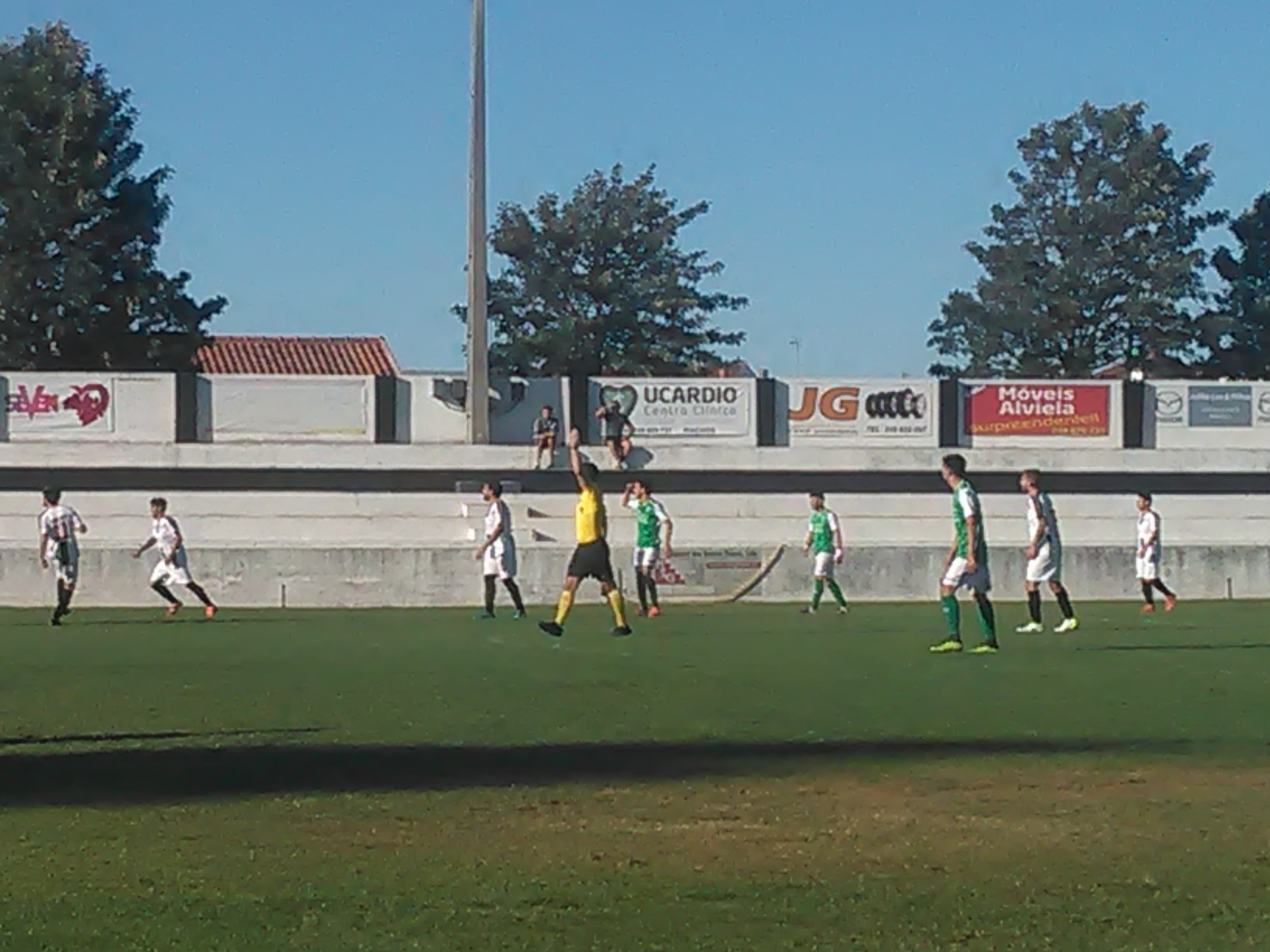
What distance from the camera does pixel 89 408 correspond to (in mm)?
38188

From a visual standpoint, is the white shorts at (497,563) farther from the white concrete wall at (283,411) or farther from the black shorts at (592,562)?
the white concrete wall at (283,411)

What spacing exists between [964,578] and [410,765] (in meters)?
9.70

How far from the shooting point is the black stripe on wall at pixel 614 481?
37.6 meters

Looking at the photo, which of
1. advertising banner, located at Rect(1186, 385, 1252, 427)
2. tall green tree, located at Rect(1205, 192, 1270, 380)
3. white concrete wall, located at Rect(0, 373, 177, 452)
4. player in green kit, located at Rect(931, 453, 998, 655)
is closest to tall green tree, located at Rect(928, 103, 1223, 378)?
tall green tree, located at Rect(1205, 192, 1270, 380)

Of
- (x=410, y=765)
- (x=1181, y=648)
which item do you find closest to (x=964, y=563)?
(x=1181, y=648)

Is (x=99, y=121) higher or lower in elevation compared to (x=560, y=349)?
higher

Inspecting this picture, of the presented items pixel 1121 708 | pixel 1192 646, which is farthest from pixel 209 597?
pixel 1121 708

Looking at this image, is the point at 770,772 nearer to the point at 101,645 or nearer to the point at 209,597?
the point at 101,645

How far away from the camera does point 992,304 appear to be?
5762cm

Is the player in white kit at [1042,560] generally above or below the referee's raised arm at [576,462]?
below

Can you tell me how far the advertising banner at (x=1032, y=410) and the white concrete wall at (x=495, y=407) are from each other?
786cm

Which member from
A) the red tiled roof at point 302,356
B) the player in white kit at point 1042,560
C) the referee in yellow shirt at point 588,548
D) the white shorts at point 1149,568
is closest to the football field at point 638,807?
the referee in yellow shirt at point 588,548

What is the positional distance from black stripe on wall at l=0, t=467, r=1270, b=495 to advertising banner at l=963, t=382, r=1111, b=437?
1339 millimetres

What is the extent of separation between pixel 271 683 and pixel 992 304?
43.9 m
